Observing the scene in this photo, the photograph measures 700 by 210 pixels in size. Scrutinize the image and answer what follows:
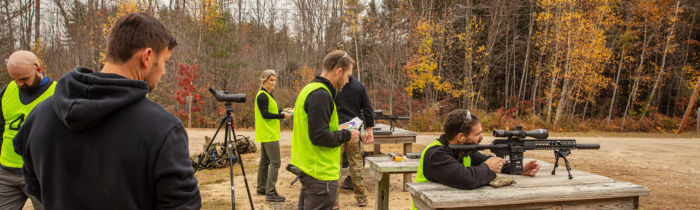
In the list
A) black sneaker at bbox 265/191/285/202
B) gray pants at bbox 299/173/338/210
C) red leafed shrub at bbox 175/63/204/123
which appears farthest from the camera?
red leafed shrub at bbox 175/63/204/123

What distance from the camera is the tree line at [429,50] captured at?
53.7 ft

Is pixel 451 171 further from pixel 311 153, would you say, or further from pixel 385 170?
pixel 385 170

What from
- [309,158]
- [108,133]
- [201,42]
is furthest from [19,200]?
[201,42]

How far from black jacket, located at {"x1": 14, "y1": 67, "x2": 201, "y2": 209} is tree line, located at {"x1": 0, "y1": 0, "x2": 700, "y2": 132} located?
1411cm

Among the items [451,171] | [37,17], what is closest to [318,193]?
[451,171]

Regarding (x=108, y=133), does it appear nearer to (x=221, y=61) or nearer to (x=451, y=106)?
(x=221, y=61)

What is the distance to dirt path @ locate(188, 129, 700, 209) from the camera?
5039 millimetres

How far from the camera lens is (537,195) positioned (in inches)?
95.7

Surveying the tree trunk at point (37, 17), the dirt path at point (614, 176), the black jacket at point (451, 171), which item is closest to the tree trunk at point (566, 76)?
the dirt path at point (614, 176)

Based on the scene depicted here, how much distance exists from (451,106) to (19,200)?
60.9 ft

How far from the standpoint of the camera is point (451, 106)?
Answer: 19.5m

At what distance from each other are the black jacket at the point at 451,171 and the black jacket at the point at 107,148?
5.77 ft

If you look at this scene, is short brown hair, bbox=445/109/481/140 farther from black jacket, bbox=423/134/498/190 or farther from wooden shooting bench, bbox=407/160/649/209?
wooden shooting bench, bbox=407/160/649/209

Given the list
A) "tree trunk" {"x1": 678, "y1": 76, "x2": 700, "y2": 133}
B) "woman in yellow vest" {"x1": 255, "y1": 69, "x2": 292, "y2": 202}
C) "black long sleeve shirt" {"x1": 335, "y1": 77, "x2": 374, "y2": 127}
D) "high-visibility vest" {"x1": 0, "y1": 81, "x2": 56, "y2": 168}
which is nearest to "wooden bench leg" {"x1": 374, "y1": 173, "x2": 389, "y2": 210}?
"black long sleeve shirt" {"x1": 335, "y1": 77, "x2": 374, "y2": 127}
